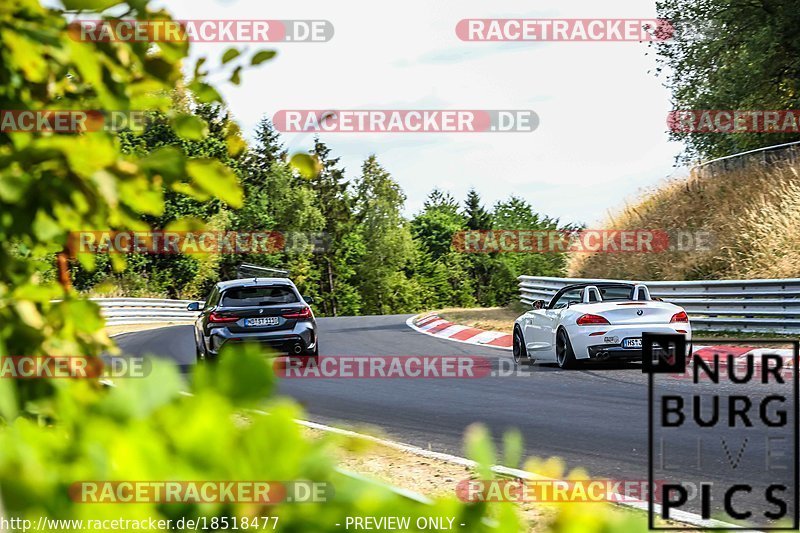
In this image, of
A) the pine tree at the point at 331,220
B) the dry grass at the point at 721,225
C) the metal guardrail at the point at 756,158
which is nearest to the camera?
the dry grass at the point at 721,225

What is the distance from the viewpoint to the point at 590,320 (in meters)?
14.5

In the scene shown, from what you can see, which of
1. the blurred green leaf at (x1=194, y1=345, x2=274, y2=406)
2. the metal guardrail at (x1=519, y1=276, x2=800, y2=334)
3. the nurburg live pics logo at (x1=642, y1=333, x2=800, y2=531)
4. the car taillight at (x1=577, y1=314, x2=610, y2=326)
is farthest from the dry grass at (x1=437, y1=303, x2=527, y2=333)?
the blurred green leaf at (x1=194, y1=345, x2=274, y2=406)

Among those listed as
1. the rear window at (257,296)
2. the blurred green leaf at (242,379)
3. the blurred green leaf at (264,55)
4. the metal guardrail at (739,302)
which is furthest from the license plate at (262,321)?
the blurred green leaf at (242,379)

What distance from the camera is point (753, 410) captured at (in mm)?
10500

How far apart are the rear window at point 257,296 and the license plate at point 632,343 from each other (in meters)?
5.57

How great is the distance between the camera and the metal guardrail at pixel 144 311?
40.1 metres

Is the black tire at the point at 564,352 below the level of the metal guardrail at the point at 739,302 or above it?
below

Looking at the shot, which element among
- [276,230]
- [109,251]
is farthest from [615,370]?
[276,230]

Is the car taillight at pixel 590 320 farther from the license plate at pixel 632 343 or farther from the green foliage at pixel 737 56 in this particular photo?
the green foliage at pixel 737 56

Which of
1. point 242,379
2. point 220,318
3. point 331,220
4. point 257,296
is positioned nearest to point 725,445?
point 242,379

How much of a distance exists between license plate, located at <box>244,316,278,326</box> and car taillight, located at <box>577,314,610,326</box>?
506 cm

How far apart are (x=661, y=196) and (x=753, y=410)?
21258 mm

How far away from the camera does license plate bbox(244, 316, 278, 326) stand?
16.3 metres

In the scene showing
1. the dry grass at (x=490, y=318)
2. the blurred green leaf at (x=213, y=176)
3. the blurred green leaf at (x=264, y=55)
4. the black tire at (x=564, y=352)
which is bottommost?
the dry grass at (x=490, y=318)
